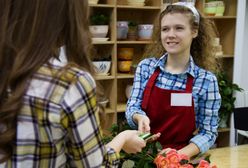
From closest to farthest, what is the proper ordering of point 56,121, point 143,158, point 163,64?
point 56,121, point 143,158, point 163,64

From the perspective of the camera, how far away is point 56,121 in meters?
0.63

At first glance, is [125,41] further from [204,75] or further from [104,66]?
[204,75]

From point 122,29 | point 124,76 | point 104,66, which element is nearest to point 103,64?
point 104,66

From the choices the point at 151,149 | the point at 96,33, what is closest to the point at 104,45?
the point at 96,33

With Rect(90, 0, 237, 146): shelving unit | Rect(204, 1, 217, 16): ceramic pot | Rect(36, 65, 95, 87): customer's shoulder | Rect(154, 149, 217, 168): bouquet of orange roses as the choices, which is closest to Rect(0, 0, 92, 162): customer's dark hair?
Rect(36, 65, 95, 87): customer's shoulder

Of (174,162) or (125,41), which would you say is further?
(125,41)

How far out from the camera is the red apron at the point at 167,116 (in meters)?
1.42

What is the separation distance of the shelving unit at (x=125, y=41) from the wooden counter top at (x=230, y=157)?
979 mm

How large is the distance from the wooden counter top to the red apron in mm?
490

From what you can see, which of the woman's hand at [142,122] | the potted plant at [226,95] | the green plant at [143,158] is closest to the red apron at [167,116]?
the woman's hand at [142,122]

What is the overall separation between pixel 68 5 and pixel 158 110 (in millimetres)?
881

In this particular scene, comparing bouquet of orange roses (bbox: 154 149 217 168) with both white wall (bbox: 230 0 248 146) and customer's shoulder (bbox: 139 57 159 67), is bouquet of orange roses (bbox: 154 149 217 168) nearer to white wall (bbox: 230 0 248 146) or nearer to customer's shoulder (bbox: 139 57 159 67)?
customer's shoulder (bbox: 139 57 159 67)

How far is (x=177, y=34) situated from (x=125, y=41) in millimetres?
1564

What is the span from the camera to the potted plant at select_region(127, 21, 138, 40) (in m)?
3.01
